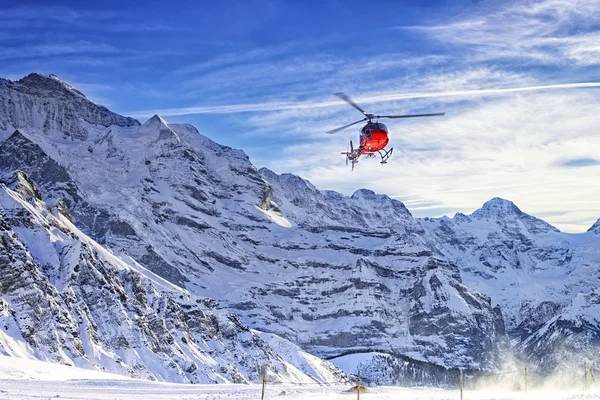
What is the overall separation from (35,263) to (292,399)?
463 feet

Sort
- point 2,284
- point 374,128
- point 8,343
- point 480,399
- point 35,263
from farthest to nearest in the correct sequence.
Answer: point 35,263, point 2,284, point 8,343, point 374,128, point 480,399

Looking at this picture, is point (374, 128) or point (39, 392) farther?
point (374, 128)

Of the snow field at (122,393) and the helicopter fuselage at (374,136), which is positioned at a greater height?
the helicopter fuselage at (374,136)

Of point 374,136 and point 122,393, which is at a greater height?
point 374,136

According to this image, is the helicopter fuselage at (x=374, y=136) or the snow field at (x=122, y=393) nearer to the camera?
the snow field at (x=122, y=393)

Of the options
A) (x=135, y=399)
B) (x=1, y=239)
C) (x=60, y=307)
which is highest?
(x=1, y=239)

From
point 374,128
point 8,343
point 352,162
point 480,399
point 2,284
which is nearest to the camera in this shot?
point 480,399

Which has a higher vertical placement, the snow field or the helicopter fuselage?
the helicopter fuselage

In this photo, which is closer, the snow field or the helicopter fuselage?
the snow field

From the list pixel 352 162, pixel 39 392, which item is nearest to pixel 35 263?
pixel 352 162

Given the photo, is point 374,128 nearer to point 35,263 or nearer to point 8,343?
point 8,343

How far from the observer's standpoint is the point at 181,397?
7112 centimetres

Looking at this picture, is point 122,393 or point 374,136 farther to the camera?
point 374,136

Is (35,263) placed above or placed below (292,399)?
above
